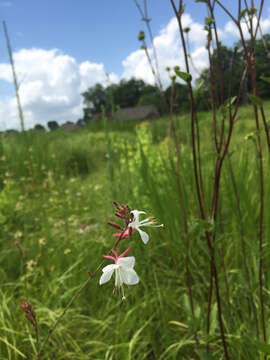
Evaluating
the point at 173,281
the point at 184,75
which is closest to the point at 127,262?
the point at 184,75

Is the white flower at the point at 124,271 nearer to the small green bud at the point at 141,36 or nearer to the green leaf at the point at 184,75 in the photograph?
the green leaf at the point at 184,75

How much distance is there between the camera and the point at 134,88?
1382 inches

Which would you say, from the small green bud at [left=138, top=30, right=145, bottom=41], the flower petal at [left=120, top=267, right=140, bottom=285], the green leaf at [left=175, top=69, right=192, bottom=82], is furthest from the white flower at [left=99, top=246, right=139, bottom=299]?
the small green bud at [left=138, top=30, right=145, bottom=41]

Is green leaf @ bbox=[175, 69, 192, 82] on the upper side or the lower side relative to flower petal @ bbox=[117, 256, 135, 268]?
upper

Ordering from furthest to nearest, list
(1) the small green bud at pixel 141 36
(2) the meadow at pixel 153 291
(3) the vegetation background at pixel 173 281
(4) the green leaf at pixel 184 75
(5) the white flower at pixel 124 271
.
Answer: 1. (1) the small green bud at pixel 141 36
2. (2) the meadow at pixel 153 291
3. (3) the vegetation background at pixel 173 281
4. (4) the green leaf at pixel 184 75
5. (5) the white flower at pixel 124 271

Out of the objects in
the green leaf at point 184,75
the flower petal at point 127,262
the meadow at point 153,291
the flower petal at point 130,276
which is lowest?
the meadow at point 153,291

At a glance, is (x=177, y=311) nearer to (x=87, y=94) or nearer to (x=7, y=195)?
(x=7, y=195)

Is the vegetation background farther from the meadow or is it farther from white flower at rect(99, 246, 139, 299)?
white flower at rect(99, 246, 139, 299)

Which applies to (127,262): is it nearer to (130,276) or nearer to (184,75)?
(130,276)

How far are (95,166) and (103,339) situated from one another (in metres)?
→ 3.81

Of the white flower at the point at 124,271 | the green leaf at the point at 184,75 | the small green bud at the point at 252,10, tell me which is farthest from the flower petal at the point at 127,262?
the small green bud at the point at 252,10

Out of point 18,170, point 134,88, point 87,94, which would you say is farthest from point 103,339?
point 87,94

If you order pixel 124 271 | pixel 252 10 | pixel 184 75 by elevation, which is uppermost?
pixel 252 10

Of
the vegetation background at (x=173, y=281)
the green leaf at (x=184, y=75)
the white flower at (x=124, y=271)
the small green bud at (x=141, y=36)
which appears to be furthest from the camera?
the small green bud at (x=141, y=36)
